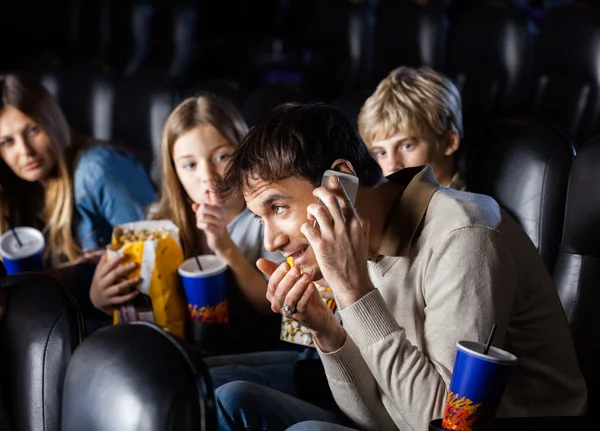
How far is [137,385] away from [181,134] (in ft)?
3.34

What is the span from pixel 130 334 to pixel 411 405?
→ 1.39ft

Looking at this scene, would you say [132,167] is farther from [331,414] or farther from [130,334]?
[130,334]

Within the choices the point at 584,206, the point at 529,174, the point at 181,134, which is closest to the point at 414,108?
the point at 529,174

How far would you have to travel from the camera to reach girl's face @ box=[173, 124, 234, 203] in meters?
1.76

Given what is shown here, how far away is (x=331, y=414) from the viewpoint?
4.44ft

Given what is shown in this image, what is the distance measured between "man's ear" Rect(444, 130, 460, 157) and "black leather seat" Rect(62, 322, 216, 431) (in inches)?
40.1

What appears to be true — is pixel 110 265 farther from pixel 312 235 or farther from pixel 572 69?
pixel 572 69

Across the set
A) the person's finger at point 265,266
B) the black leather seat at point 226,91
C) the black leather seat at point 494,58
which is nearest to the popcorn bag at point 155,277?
the person's finger at point 265,266

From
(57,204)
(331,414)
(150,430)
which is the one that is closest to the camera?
(150,430)

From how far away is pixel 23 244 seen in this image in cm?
171

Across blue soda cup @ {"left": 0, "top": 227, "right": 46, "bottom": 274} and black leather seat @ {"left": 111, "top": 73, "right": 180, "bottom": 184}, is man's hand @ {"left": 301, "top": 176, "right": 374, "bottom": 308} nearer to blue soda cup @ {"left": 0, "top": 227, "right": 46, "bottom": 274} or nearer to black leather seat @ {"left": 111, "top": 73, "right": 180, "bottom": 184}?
blue soda cup @ {"left": 0, "top": 227, "right": 46, "bottom": 274}

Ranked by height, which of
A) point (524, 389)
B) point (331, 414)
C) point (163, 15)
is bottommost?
point (331, 414)

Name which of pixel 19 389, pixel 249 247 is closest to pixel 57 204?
pixel 249 247

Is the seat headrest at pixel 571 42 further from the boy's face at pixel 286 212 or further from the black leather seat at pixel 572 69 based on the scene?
the boy's face at pixel 286 212
